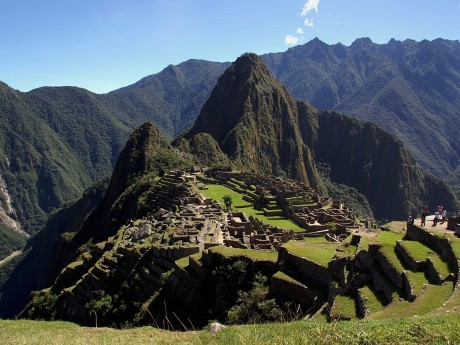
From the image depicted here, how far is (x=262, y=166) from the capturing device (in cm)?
18288

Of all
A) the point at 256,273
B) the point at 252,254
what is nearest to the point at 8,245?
the point at 252,254

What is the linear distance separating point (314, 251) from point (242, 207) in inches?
1888

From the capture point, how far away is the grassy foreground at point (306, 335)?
10.1 metres

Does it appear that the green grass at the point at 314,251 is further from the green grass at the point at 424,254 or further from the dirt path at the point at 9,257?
the dirt path at the point at 9,257

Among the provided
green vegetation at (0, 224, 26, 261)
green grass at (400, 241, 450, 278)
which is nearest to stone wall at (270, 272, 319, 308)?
green grass at (400, 241, 450, 278)

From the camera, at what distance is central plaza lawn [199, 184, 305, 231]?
60.2 m

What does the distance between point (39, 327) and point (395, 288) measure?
1617 cm

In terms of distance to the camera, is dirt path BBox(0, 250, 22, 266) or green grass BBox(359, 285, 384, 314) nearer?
A: green grass BBox(359, 285, 384, 314)

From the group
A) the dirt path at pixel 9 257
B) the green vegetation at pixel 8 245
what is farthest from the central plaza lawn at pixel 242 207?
the green vegetation at pixel 8 245

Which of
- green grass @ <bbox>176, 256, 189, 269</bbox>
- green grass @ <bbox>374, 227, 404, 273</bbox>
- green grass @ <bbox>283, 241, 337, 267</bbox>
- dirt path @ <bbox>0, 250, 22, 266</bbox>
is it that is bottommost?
dirt path @ <bbox>0, 250, 22, 266</bbox>

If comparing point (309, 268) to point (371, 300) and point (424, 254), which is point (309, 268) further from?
point (424, 254)

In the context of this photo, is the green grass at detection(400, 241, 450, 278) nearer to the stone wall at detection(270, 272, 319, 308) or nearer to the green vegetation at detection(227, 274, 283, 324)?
the stone wall at detection(270, 272, 319, 308)

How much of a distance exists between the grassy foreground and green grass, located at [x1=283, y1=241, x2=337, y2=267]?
8379 millimetres

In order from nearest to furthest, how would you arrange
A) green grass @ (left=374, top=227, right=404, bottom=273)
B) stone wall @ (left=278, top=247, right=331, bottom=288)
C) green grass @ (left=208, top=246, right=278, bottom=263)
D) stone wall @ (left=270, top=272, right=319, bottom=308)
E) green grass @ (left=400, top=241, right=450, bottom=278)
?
green grass @ (left=400, top=241, right=450, bottom=278) → green grass @ (left=374, top=227, right=404, bottom=273) → stone wall @ (left=270, top=272, right=319, bottom=308) → stone wall @ (left=278, top=247, right=331, bottom=288) → green grass @ (left=208, top=246, right=278, bottom=263)
